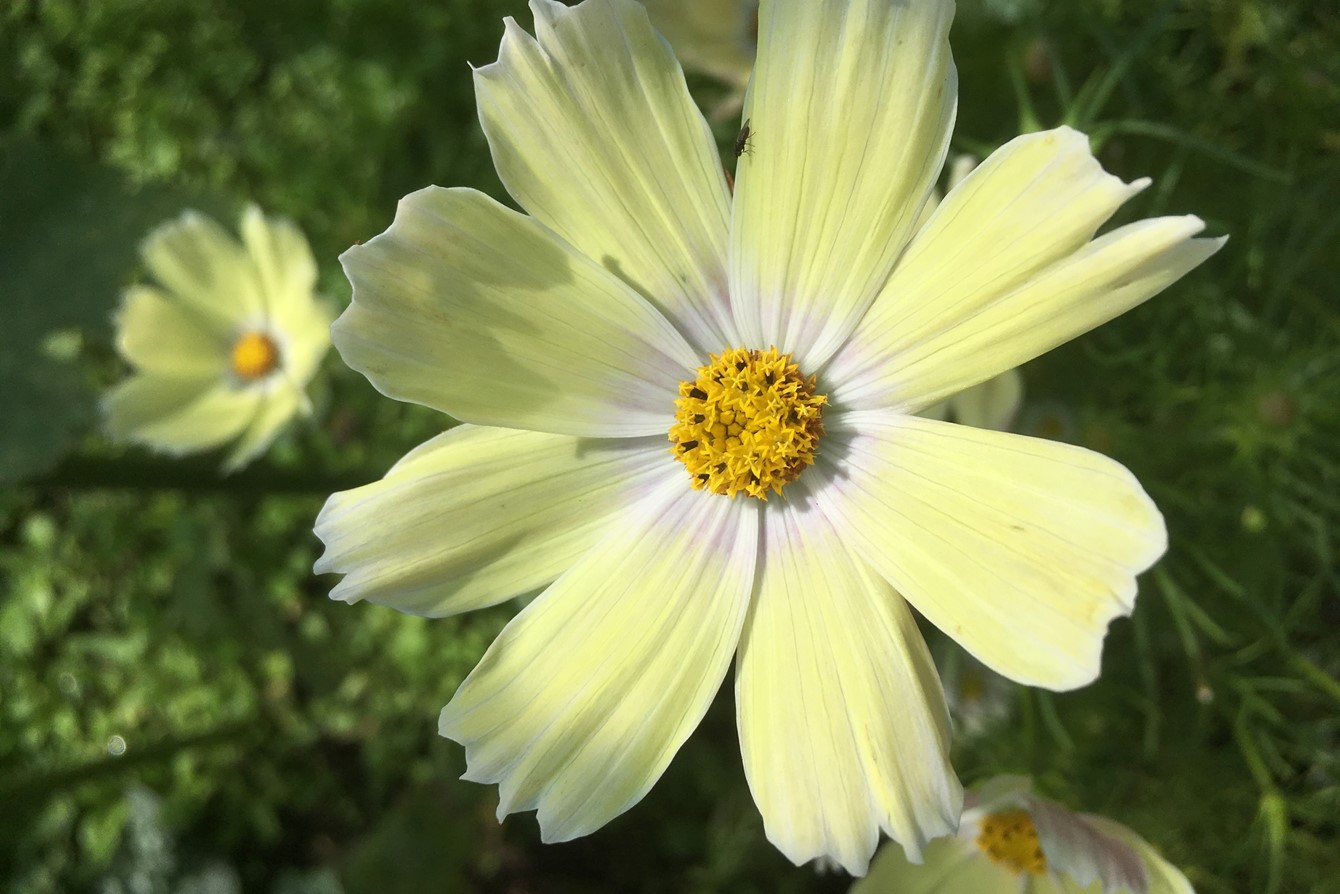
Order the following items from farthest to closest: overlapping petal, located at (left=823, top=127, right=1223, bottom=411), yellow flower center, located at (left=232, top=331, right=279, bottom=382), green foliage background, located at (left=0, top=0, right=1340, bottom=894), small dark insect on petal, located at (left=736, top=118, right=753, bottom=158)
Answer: yellow flower center, located at (left=232, top=331, right=279, bottom=382), green foliage background, located at (left=0, top=0, right=1340, bottom=894), small dark insect on petal, located at (left=736, top=118, right=753, bottom=158), overlapping petal, located at (left=823, top=127, right=1223, bottom=411)

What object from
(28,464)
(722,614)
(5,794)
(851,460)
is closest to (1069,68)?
(851,460)

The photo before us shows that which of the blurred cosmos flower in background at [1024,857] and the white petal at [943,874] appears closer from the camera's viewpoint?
the blurred cosmos flower in background at [1024,857]

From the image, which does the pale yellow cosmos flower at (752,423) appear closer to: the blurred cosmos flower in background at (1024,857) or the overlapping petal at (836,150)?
the overlapping petal at (836,150)

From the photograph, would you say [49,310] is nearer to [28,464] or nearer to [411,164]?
[28,464]

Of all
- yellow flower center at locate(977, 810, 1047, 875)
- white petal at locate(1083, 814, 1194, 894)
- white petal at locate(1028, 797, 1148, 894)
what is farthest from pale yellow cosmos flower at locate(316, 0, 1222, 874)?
yellow flower center at locate(977, 810, 1047, 875)

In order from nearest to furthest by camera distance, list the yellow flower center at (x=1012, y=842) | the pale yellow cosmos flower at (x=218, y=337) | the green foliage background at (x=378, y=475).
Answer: the yellow flower center at (x=1012, y=842), the green foliage background at (x=378, y=475), the pale yellow cosmos flower at (x=218, y=337)

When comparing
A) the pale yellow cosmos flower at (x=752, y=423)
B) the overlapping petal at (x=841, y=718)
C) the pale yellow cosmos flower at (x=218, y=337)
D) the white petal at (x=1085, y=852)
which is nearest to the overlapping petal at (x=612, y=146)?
the pale yellow cosmos flower at (x=752, y=423)

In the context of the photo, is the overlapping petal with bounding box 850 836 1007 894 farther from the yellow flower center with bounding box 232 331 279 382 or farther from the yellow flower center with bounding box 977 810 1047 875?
the yellow flower center with bounding box 232 331 279 382

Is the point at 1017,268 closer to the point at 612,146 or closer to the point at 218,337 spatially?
the point at 612,146
